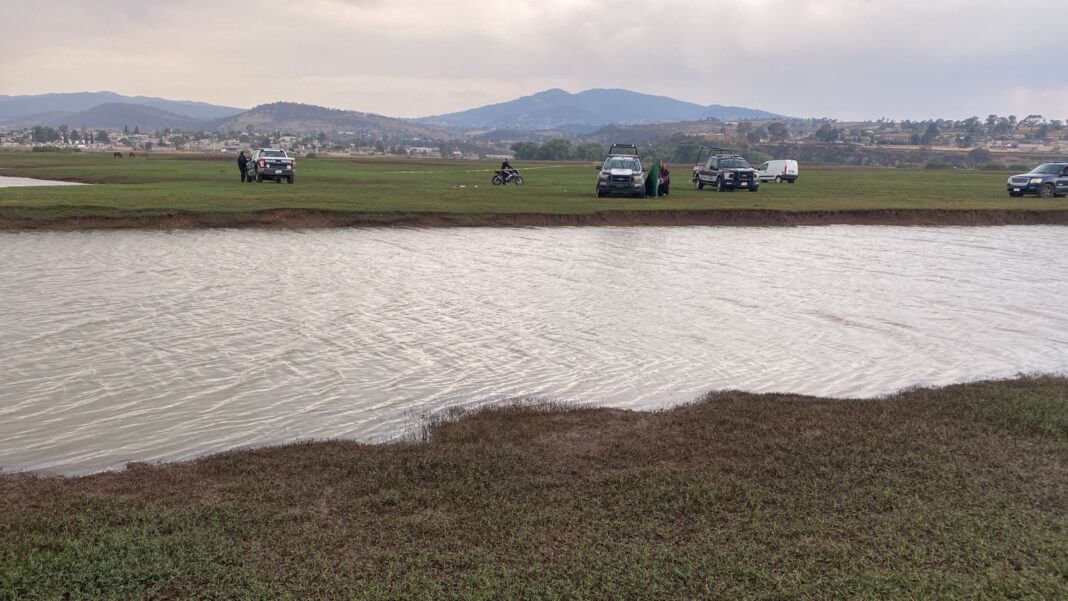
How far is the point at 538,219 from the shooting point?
2927cm

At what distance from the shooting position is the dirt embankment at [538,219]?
24.6 meters

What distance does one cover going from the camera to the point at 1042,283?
742 inches

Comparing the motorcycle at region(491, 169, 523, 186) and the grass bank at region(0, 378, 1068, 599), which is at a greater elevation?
the motorcycle at region(491, 169, 523, 186)

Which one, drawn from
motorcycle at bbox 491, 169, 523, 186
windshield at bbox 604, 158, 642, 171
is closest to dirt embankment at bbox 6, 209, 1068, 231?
windshield at bbox 604, 158, 642, 171

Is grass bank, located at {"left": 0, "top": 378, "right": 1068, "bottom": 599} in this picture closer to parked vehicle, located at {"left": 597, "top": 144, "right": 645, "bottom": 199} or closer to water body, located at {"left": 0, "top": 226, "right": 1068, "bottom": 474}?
water body, located at {"left": 0, "top": 226, "right": 1068, "bottom": 474}

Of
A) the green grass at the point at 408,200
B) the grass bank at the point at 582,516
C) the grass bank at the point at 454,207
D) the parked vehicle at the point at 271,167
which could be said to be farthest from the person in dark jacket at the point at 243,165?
the grass bank at the point at 582,516

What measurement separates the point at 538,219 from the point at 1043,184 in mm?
30412

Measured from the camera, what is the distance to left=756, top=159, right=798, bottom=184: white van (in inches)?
2368

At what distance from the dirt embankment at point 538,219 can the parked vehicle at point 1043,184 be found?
29.1ft

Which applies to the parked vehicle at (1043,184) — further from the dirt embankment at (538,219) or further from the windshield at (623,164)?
the windshield at (623,164)

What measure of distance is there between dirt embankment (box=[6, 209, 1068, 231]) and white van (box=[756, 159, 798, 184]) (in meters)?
24.6

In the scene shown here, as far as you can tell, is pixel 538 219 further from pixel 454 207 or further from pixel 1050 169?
pixel 1050 169

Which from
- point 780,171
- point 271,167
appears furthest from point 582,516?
point 780,171

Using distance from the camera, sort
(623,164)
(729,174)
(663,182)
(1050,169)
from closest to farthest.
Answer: (623,164)
(663,182)
(729,174)
(1050,169)
